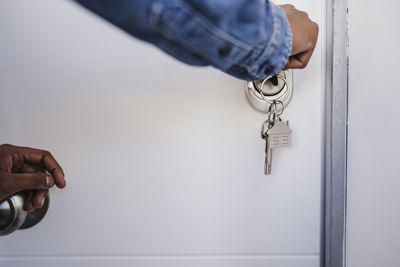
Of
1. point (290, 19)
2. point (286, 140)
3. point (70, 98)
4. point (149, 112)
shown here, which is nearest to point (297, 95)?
point (286, 140)

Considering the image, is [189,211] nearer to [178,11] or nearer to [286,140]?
[286,140]

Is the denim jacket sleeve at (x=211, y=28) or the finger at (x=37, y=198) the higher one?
the denim jacket sleeve at (x=211, y=28)

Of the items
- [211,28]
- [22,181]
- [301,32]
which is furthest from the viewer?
[22,181]

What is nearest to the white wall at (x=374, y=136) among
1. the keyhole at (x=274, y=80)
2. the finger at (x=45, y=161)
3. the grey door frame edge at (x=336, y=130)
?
the grey door frame edge at (x=336, y=130)

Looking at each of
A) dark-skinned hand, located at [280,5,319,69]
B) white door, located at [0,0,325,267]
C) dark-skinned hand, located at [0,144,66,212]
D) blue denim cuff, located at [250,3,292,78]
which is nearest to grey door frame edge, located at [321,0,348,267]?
white door, located at [0,0,325,267]

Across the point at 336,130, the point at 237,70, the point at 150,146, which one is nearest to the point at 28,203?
the point at 150,146

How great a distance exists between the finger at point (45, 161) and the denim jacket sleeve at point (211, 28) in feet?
1.32

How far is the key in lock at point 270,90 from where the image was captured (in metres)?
0.52

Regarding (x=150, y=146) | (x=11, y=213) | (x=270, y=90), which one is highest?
(x=270, y=90)

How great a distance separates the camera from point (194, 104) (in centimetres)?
55

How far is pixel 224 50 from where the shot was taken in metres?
0.25

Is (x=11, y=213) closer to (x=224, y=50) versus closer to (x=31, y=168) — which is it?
(x=31, y=168)

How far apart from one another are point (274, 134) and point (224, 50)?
11.2 inches

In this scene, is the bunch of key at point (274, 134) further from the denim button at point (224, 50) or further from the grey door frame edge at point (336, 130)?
the denim button at point (224, 50)
